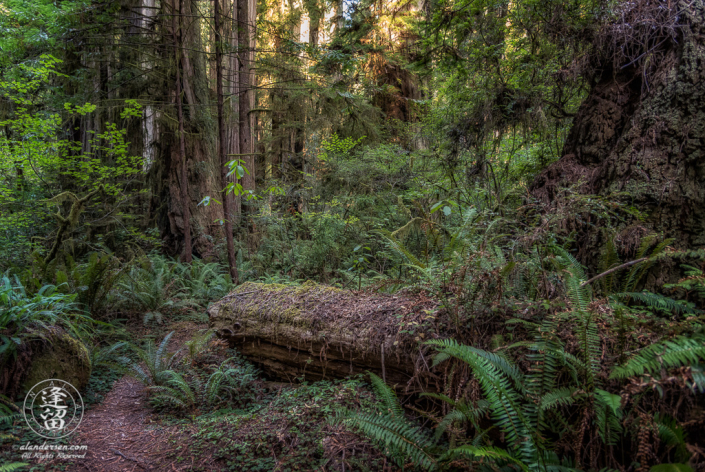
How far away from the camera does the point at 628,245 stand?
303cm

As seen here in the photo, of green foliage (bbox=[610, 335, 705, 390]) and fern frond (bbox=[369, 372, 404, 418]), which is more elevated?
green foliage (bbox=[610, 335, 705, 390])

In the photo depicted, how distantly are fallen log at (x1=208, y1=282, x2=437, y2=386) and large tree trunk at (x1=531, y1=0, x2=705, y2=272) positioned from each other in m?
2.04

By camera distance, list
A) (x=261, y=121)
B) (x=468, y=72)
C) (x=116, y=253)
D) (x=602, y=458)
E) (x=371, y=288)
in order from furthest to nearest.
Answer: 1. (x=261, y=121)
2. (x=116, y=253)
3. (x=468, y=72)
4. (x=371, y=288)
5. (x=602, y=458)

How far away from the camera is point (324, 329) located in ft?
11.0

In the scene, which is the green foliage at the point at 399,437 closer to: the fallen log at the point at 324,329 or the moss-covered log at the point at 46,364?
the fallen log at the point at 324,329

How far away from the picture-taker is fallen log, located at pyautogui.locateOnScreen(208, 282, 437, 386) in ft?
9.48

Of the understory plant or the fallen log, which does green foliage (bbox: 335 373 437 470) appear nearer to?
the understory plant

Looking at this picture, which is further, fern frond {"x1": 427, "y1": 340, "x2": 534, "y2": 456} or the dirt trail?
the dirt trail

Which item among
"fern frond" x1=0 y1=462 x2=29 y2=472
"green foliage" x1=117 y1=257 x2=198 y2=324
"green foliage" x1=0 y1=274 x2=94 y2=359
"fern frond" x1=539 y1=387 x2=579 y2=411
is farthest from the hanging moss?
"fern frond" x1=539 y1=387 x2=579 y2=411

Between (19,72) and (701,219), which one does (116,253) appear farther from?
→ (701,219)

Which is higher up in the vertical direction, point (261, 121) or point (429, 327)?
point (261, 121)

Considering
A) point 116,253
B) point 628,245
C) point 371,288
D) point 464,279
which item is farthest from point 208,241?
point 628,245

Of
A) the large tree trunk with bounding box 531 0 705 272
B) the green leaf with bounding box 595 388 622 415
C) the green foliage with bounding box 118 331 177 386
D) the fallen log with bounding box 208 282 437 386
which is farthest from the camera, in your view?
the green foliage with bounding box 118 331 177 386

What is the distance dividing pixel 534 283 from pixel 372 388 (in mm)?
1628
